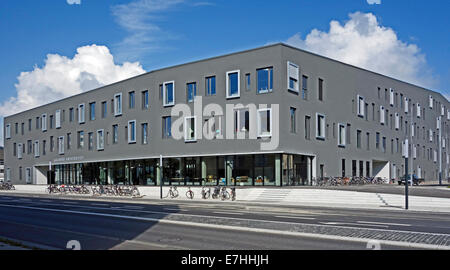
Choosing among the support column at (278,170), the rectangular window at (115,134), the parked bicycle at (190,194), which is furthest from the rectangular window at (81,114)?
the support column at (278,170)

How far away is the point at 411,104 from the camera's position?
66375 millimetres

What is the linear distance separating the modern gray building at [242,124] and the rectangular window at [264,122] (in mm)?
88

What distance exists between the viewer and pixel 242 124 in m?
41.8

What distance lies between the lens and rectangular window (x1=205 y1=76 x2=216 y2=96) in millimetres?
44344

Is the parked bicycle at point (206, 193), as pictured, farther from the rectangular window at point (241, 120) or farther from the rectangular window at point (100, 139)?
the rectangular window at point (100, 139)

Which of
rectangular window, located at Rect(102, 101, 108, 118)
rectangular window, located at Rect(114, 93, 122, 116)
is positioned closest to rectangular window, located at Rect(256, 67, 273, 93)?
rectangular window, located at Rect(114, 93, 122, 116)

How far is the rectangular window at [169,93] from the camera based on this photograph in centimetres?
4766

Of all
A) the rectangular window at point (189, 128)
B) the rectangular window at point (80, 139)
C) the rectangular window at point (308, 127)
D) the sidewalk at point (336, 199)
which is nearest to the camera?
the sidewalk at point (336, 199)

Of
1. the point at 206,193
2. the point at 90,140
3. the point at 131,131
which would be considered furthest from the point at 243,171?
the point at 90,140

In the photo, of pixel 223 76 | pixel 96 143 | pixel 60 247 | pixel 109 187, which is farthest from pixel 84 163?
pixel 60 247

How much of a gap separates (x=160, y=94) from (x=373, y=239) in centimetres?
3905
